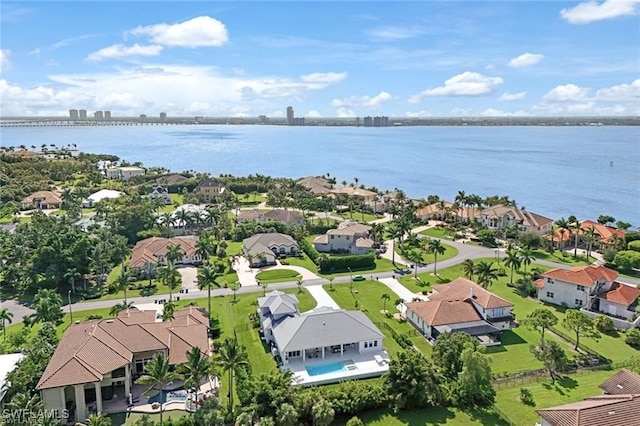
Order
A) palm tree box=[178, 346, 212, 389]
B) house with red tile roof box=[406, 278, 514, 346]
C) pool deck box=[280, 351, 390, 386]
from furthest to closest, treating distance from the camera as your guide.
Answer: house with red tile roof box=[406, 278, 514, 346], pool deck box=[280, 351, 390, 386], palm tree box=[178, 346, 212, 389]

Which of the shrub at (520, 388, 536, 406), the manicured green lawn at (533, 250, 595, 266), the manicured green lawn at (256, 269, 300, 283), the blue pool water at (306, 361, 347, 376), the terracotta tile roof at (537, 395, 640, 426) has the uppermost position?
the terracotta tile roof at (537, 395, 640, 426)

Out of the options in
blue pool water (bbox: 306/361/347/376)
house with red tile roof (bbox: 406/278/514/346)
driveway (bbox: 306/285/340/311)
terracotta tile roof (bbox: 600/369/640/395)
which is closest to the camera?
terracotta tile roof (bbox: 600/369/640/395)

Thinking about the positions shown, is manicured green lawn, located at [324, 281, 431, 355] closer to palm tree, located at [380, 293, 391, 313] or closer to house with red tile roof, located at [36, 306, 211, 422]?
palm tree, located at [380, 293, 391, 313]

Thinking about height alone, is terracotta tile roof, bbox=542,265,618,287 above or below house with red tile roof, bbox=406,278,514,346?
above

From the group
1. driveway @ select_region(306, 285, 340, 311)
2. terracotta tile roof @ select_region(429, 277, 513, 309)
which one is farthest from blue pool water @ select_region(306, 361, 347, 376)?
terracotta tile roof @ select_region(429, 277, 513, 309)

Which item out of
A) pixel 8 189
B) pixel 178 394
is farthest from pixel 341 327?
pixel 8 189

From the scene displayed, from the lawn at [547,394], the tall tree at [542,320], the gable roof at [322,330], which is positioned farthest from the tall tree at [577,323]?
the gable roof at [322,330]

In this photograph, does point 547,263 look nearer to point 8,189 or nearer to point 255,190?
point 255,190

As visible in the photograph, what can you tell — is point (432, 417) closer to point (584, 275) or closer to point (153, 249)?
point (584, 275)

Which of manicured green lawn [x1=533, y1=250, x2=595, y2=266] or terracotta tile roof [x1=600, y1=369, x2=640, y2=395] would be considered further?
manicured green lawn [x1=533, y1=250, x2=595, y2=266]
